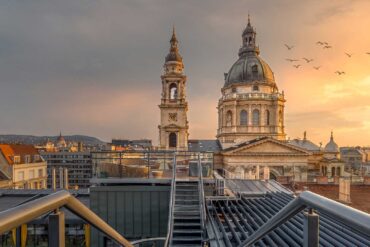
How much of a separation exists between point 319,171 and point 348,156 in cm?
8689

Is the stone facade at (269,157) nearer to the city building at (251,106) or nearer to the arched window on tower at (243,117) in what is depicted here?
the city building at (251,106)

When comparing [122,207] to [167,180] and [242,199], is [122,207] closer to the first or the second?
[167,180]

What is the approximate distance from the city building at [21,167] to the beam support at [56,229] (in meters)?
35.7

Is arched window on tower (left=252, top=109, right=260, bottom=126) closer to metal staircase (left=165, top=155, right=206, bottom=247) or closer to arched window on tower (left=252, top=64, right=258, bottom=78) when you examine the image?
arched window on tower (left=252, top=64, right=258, bottom=78)

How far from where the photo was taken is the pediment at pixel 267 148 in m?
38.3

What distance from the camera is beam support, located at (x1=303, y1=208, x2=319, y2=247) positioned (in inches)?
66.9

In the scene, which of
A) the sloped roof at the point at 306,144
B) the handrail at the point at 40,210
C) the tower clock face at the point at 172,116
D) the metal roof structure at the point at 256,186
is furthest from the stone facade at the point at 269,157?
the handrail at the point at 40,210

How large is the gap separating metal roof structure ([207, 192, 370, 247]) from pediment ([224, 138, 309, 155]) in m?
29.9

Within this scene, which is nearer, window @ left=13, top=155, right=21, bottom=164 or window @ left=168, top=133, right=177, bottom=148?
window @ left=13, top=155, right=21, bottom=164

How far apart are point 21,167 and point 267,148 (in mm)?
34802

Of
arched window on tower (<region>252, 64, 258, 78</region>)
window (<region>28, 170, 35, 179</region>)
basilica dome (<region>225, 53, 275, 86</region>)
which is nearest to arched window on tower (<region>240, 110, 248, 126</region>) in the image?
basilica dome (<region>225, 53, 275, 86</region>)

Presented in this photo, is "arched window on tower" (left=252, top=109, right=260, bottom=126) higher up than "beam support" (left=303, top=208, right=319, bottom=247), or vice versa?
"arched window on tower" (left=252, top=109, right=260, bottom=126)

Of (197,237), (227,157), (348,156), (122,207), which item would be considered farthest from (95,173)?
(348,156)

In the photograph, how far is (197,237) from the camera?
6.30 metres
